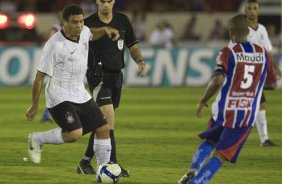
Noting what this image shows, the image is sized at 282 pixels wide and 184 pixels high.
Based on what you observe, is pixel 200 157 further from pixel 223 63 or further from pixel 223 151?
pixel 223 63

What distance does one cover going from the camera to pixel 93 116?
432 inches

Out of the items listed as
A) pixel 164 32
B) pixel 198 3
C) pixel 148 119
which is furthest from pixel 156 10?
pixel 148 119

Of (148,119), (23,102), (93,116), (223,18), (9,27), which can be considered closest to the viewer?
(93,116)

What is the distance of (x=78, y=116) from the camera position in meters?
10.9

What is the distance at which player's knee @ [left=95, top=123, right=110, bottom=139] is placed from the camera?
11.1 meters

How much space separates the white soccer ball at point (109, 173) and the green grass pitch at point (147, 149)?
0.26m

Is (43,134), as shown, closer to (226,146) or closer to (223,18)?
(226,146)

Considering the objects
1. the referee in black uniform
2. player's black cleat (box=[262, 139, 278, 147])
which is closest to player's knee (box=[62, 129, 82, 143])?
the referee in black uniform

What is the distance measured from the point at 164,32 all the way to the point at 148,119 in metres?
13.2

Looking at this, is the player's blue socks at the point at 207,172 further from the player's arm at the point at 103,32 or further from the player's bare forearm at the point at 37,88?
the player's arm at the point at 103,32

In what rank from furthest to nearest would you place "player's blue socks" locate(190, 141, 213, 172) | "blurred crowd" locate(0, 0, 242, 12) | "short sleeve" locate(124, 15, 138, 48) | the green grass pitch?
"blurred crowd" locate(0, 0, 242, 12)
"short sleeve" locate(124, 15, 138, 48)
the green grass pitch
"player's blue socks" locate(190, 141, 213, 172)

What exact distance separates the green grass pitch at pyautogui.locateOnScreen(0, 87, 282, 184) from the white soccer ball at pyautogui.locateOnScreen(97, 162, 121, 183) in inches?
10.2

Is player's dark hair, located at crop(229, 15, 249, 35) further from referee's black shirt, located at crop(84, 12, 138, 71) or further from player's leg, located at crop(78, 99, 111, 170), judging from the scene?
referee's black shirt, located at crop(84, 12, 138, 71)

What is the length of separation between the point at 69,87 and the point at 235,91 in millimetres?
2084
